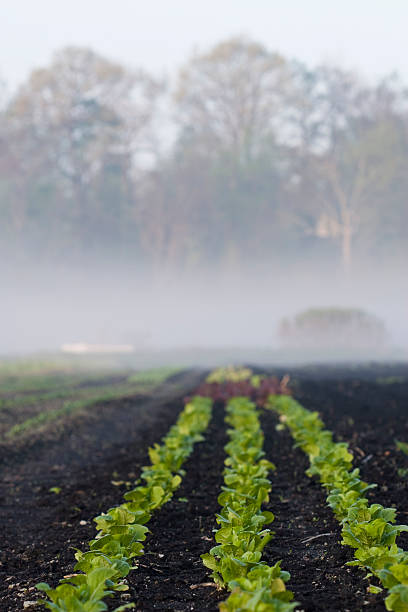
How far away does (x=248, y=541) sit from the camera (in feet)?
11.4

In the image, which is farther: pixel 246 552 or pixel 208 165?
pixel 208 165

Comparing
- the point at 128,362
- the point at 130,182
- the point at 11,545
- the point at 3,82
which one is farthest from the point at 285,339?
the point at 11,545

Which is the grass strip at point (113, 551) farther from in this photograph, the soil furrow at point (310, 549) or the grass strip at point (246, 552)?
the soil furrow at point (310, 549)

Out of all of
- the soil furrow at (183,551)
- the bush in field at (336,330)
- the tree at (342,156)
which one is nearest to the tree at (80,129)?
the tree at (342,156)

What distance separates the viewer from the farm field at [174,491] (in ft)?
11.1

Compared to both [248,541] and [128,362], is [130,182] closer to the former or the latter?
[128,362]

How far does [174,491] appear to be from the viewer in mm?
5344

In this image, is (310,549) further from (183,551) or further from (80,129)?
(80,129)

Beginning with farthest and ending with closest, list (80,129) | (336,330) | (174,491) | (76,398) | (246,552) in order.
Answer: (80,129), (336,330), (76,398), (174,491), (246,552)

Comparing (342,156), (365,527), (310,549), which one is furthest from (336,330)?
(365,527)

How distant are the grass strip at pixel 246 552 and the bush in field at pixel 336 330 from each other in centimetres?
2874

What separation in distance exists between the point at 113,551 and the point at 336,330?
31.1 meters

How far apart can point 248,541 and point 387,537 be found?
0.71 meters

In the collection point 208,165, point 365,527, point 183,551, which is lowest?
point 183,551
